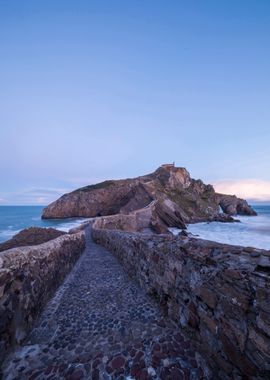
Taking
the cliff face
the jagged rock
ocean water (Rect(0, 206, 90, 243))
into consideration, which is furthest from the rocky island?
the jagged rock

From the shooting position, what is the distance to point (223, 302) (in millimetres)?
2410

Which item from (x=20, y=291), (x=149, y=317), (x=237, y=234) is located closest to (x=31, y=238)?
(x=20, y=291)

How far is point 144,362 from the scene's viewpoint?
2.78 metres

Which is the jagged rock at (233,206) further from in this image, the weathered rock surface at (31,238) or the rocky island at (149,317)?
the rocky island at (149,317)

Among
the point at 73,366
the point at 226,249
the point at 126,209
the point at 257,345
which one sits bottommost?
the point at 73,366

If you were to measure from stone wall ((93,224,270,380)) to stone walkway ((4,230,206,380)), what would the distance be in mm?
349

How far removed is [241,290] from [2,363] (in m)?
3.41

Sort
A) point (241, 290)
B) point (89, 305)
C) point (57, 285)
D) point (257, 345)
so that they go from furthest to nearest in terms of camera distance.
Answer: point (57, 285) < point (89, 305) < point (241, 290) < point (257, 345)

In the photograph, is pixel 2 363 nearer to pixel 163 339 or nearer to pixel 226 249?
pixel 163 339

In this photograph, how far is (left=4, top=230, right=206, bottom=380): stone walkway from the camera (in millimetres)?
2646

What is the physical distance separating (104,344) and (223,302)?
215cm

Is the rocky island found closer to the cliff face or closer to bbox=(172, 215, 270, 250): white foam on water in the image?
bbox=(172, 215, 270, 250): white foam on water

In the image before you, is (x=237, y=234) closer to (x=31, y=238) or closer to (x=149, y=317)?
(x=31, y=238)

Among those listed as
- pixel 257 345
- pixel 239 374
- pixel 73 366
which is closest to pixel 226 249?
pixel 257 345
